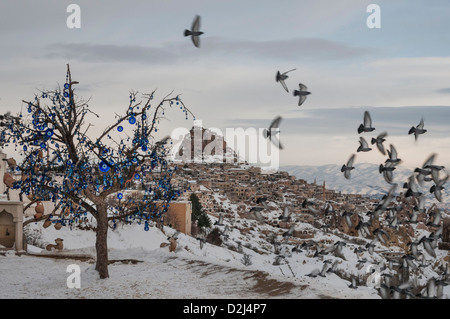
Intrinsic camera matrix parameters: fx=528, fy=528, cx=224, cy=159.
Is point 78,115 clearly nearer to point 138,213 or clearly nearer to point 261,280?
point 138,213

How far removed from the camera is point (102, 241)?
16000 millimetres

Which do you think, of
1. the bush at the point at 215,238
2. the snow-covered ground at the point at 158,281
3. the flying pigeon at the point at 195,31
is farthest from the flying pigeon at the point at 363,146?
the bush at the point at 215,238

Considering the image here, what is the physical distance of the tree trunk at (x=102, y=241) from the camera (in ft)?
51.9

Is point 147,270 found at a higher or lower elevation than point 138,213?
lower

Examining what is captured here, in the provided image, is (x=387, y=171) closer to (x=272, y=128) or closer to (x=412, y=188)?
(x=412, y=188)

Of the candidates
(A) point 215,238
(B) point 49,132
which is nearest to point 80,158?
(B) point 49,132

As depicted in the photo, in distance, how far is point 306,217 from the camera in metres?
110

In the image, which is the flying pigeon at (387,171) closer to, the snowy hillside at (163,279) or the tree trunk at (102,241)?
the snowy hillside at (163,279)

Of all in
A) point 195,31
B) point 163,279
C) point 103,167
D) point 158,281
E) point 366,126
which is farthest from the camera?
point 163,279

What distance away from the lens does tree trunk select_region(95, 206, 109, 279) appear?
15.8 metres

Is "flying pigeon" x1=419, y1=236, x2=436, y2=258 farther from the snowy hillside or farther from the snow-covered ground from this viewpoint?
the snow-covered ground

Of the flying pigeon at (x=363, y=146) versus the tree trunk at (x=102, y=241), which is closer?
the flying pigeon at (x=363, y=146)
